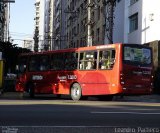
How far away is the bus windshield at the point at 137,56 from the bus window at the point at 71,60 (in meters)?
3.35

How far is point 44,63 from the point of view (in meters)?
A: 30.4

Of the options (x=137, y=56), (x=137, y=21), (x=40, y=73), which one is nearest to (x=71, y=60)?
(x=40, y=73)

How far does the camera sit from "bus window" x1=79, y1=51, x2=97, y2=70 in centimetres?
2636

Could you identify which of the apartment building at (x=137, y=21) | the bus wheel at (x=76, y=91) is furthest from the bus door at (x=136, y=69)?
the apartment building at (x=137, y=21)

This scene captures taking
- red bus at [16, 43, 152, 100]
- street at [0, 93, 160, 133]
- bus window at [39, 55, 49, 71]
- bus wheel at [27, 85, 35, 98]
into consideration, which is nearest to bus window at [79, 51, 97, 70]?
red bus at [16, 43, 152, 100]

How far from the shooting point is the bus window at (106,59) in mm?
25405

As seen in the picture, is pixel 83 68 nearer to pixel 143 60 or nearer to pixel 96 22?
pixel 143 60

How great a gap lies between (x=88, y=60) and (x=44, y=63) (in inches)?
175

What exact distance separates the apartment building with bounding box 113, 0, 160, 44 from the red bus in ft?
47.7

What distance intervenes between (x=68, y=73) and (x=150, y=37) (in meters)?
16.0

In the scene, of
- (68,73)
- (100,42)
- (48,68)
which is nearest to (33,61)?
(48,68)

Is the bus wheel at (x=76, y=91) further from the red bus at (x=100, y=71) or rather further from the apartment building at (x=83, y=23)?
the apartment building at (x=83, y=23)

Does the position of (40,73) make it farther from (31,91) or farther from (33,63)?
(31,91)

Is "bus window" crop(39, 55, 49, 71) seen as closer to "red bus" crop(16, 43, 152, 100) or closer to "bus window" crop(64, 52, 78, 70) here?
"red bus" crop(16, 43, 152, 100)
